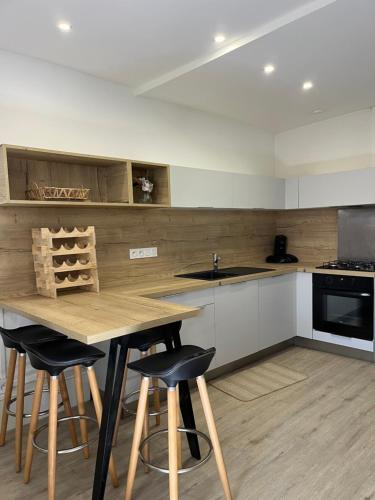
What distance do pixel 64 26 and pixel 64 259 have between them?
4.94 ft

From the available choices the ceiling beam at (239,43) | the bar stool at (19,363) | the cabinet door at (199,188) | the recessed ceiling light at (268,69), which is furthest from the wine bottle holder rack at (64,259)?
the recessed ceiling light at (268,69)

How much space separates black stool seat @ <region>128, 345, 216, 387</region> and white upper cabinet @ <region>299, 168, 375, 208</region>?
2.63 metres

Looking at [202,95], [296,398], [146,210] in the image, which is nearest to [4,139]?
[146,210]

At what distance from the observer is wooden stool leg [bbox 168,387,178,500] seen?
1.45 metres

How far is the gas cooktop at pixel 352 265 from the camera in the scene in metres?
3.49

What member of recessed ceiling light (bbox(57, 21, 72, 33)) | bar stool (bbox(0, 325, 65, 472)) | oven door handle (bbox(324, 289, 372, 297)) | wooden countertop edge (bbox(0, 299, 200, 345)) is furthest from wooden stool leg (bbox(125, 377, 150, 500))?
oven door handle (bbox(324, 289, 372, 297))

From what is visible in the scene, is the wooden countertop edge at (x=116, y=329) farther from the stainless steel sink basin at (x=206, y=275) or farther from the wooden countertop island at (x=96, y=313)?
the stainless steel sink basin at (x=206, y=275)

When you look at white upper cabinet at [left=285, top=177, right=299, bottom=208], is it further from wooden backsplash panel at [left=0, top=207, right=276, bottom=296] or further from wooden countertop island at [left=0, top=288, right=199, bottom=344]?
wooden countertop island at [left=0, top=288, right=199, bottom=344]

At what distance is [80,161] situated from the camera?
2668 millimetres

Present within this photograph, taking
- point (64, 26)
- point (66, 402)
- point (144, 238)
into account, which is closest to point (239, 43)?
point (64, 26)

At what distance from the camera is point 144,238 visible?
3271 mm

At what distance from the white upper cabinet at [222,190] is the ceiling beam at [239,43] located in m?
0.69

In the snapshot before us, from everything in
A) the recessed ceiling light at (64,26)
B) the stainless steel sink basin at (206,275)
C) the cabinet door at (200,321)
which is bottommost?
the cabinet door at (200,321)

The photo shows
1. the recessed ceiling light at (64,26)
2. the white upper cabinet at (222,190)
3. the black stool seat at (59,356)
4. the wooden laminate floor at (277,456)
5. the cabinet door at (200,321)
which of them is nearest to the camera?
the black stool seat at (59,356)
